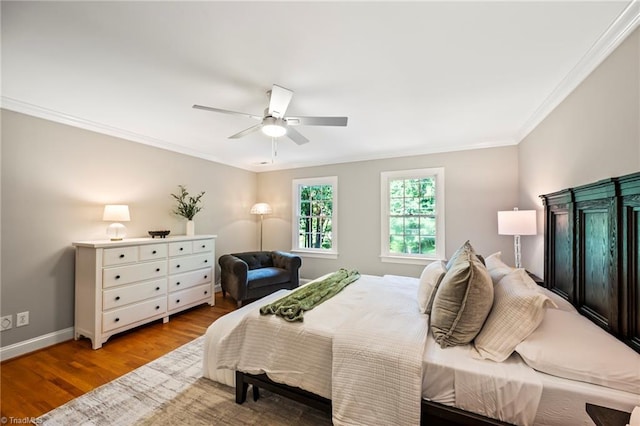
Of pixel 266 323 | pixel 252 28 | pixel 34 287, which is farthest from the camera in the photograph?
pixel 34 287

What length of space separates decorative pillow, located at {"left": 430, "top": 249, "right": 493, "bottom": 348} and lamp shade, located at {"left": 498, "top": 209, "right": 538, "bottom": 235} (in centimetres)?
159

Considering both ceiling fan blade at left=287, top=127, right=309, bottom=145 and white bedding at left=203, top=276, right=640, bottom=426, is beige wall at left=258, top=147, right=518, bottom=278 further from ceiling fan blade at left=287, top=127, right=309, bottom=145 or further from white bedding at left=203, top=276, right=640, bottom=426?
white bedding at left=203, top=276, right=640, bottom=426

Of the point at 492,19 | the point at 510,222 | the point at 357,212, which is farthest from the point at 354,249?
the point at 492,19

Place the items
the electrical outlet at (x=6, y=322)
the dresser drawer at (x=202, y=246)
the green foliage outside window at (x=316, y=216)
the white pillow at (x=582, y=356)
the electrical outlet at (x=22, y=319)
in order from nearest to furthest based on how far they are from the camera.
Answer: the white pillow at (x=582, y=356), the electrical outlet at (x=6, y=322), the electrical outlet at (x=22, y=319), the dresser drawer at (x=202, y=246), the green foliage outside window at (x=316, y=216)

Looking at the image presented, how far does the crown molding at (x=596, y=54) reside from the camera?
1.39 meters

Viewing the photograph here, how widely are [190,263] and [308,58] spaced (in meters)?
3.17

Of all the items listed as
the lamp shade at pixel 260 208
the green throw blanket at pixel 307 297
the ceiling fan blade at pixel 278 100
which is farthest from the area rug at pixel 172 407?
the lamp shade at pixel 260 208

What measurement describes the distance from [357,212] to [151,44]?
3582 millimetres

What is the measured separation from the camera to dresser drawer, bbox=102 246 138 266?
2709mm

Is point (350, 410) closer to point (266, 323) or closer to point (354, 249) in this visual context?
point (266, 323)

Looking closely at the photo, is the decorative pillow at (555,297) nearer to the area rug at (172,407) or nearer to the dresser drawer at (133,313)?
the area rug at (172,407)

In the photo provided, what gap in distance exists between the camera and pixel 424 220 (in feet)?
13.5

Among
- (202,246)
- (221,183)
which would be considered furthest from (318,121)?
(221,183)

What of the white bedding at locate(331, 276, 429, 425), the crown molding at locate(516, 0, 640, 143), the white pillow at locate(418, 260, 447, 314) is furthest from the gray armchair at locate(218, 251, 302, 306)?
the crown molding at locate(516, 0, 640, 143)
